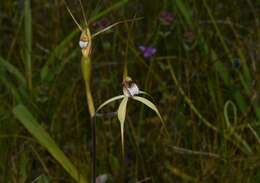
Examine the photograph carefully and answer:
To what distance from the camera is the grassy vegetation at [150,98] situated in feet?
5.65

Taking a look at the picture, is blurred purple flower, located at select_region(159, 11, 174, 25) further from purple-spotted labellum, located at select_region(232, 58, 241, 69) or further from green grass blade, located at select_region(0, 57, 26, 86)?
green grass blade, located at select_region(0, 57, 26, 86)

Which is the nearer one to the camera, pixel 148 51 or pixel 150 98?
pixel 150 98

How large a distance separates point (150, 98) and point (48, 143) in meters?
0.54

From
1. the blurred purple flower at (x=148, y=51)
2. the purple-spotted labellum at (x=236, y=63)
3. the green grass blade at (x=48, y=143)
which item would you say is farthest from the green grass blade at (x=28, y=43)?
the purple-spotted labellum at (x=236, y=63)

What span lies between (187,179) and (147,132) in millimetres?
306

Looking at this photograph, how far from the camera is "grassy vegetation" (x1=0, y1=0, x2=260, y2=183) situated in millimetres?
1721

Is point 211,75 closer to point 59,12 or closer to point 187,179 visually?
point 187,179

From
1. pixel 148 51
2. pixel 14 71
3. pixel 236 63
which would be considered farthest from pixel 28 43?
pixel 236 63

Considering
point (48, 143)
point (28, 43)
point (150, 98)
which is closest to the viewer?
point (48, 143)

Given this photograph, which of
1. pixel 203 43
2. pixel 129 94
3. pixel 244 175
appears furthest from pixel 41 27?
pixel 129 94

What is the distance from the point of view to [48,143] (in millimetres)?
1472

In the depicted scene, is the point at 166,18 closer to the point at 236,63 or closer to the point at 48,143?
the point at 236,63

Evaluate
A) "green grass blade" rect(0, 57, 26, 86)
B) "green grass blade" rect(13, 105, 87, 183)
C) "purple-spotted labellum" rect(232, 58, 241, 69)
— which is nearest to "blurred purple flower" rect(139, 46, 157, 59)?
"purple-spotted labellum" rect(232, 58, 241, 69)

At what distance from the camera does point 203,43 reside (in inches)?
81.8
